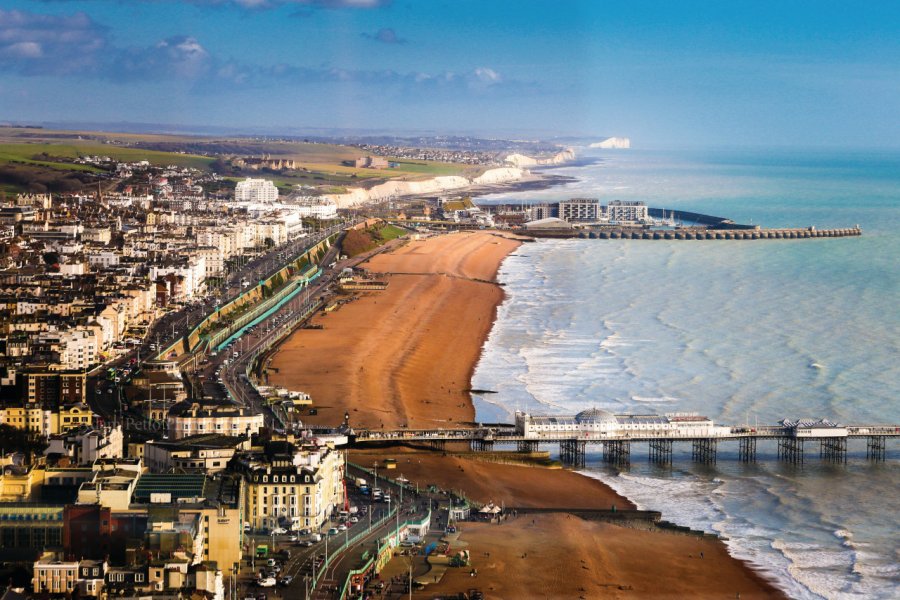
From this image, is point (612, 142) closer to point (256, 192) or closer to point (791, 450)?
point (256, 192)

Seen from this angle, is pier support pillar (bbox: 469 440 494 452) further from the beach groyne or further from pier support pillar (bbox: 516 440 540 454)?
the beach groyne

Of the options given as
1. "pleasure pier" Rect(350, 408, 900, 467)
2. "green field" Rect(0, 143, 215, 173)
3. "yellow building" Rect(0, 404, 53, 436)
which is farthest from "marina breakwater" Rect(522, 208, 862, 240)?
"yellow building" Rect(0, 404, 53, 436)

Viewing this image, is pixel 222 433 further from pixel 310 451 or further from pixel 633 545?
pixel 633 545

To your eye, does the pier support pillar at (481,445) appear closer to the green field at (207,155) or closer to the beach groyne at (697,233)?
the beach groyne at (697,233)

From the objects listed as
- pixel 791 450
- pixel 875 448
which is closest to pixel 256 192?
pixel 791 450

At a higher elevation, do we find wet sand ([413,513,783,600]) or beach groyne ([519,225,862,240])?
beach groyne ([519,225,862,240])

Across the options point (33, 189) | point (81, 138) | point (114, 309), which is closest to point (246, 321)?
point (114, 309)

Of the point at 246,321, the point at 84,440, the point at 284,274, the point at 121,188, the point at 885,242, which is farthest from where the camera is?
the point at 121,188

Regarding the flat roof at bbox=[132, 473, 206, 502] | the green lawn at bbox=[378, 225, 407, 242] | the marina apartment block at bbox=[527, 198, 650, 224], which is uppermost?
the marina apartment block at bbox=[527, 198, 650, 224]
